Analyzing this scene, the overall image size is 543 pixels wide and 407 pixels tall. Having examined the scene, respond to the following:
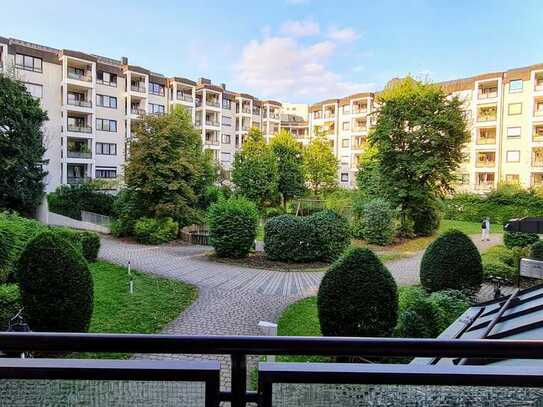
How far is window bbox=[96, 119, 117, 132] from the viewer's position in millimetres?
34316

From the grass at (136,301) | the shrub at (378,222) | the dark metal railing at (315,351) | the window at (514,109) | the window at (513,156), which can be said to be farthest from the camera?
the window at (513,156)

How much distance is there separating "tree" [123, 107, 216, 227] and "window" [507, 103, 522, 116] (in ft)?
97.5

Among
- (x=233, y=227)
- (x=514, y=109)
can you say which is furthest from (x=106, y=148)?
(x=514, y=109)

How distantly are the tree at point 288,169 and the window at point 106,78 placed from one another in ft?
49.7

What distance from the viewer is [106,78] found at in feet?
113

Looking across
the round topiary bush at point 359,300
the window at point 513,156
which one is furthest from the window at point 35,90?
the window at point 513,156

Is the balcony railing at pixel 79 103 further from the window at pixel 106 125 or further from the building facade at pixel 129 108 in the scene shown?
the window at pixel 106 125

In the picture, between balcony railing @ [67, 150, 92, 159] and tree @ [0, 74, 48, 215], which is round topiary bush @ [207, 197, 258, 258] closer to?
tree @ [0, 74, 48, 215]

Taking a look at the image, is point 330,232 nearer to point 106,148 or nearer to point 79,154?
point 79,154

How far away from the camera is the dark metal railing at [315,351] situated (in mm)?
1231

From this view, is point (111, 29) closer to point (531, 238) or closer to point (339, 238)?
point (339, 238)

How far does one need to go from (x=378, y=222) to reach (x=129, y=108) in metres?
26.0

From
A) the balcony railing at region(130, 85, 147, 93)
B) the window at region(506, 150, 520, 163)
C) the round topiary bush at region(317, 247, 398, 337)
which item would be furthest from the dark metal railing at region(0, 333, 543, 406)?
the window at region(506, 150, 520, 163)

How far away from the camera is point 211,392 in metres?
1.28
